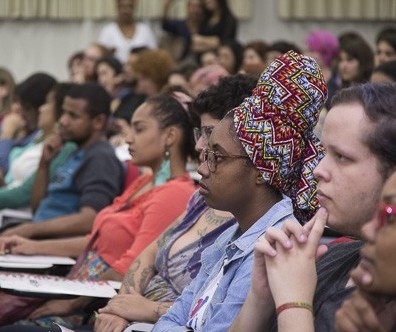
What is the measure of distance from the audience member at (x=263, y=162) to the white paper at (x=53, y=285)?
69 cm

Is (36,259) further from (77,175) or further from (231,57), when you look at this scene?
(231,57)

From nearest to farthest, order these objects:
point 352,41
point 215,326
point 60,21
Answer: point 215,326
point 352,41
point 60,21

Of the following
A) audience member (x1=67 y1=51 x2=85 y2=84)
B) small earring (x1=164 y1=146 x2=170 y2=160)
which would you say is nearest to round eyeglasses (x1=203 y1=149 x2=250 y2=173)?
small earring (x1=164 y1=146 x2=170 y2=160)

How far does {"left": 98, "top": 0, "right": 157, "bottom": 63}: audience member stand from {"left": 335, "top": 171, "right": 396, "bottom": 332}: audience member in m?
7.78

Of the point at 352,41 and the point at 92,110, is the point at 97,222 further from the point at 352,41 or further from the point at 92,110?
the point at 352,41

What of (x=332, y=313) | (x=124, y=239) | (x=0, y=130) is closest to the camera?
(x=332, y=313)

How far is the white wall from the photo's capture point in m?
9.53

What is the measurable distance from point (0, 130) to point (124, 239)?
440 centimetres

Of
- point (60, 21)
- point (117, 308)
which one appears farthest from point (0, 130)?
point (117, 308)

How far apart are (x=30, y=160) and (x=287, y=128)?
3.30 meters

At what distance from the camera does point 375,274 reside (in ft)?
4.88

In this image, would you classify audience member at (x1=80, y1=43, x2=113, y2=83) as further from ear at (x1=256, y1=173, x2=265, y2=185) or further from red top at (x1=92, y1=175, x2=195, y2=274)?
ear at (x1=256, y1=173, x2=265, y2=185)

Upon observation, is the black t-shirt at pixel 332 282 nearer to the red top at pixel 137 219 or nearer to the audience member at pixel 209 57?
the red top at pixel 137 219

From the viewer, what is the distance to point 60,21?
1021 cm
